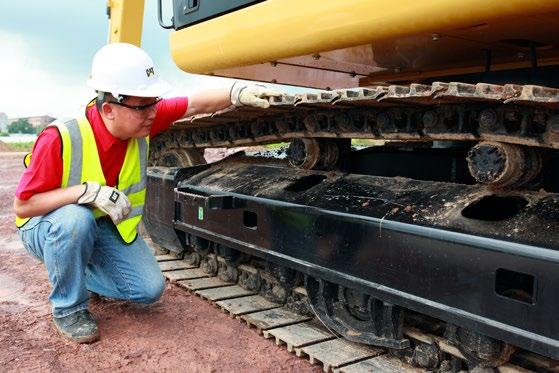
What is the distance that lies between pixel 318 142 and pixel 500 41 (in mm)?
982

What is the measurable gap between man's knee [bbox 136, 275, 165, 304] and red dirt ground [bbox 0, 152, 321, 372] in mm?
90

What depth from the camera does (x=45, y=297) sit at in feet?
12.7

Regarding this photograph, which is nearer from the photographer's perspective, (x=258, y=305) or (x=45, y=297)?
(x=258, y=305)

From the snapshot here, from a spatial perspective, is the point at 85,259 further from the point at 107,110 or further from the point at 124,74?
the point at 124,74

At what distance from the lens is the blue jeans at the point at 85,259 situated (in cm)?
308

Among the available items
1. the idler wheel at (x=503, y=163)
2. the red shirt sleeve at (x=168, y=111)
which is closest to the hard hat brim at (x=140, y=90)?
the red shirt sleeve at (x=168, y=111)

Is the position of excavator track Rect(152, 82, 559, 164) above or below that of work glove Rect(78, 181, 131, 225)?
above

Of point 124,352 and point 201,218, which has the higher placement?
point 201,218

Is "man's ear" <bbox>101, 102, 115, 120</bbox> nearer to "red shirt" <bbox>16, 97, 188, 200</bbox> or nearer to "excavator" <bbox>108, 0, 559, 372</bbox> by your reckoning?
"red shirt" <bbox>16, 97, 188, 200</bbox>

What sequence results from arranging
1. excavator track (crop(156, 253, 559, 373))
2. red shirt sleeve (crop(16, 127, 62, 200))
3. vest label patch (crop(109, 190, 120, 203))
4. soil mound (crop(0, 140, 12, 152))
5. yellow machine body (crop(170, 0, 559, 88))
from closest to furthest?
yellow machine body (crop(170, 0, 559, 88)) < excavator track (crop(156, 253, 559, 373)) < red shirt sleeve (crop(16, 127, 62, 200)) < vest label patch (crop(109, 190, 120, 203)) < soil mound (crop(0, 140, 12, 152))

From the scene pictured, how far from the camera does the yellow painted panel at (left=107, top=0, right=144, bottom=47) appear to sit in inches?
184

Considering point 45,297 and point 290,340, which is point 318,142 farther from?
point 45,297

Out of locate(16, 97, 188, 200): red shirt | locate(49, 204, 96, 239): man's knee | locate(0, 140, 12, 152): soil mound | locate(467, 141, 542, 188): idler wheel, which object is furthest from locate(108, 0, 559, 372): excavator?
locate(0, 140, 12, 152): soil mound

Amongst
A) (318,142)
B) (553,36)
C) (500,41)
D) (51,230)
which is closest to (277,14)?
(318,142)
